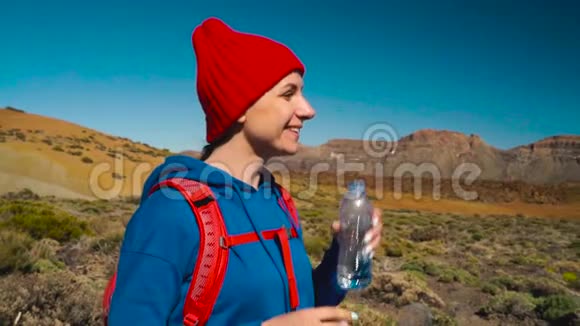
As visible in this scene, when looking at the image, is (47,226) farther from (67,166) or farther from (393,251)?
(67,166)

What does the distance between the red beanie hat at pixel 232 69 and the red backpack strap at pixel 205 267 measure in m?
0.48

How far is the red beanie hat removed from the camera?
1736 mm

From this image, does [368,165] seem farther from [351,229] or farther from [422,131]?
[351,229]

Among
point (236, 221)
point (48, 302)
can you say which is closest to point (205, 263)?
point (236, 221)

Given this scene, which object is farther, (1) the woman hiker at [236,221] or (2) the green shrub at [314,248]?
(2) the green shrub at [314,248]

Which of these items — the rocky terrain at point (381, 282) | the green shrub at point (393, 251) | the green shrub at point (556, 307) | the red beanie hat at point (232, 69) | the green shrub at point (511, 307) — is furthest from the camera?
the green shrub at point (393, 251)

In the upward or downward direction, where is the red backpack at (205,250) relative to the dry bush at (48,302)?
upward

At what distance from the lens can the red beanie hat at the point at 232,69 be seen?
1736 millimetres

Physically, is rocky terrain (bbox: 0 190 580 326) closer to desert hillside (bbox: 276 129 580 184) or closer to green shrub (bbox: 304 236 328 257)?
green shrub (bbox: 304 236 328 257)

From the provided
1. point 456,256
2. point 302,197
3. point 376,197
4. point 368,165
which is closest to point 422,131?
point 368,165

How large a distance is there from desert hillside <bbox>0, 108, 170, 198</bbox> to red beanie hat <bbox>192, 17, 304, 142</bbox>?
2624 cm

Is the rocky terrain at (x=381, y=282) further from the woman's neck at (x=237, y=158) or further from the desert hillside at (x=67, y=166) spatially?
the desert hillside at (x=67, y=166)

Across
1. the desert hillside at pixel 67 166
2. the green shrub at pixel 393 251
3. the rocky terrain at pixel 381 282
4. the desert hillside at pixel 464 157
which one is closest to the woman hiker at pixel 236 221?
the rocky terrain at pixel 381 282

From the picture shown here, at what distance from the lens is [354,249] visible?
6.63 ft
